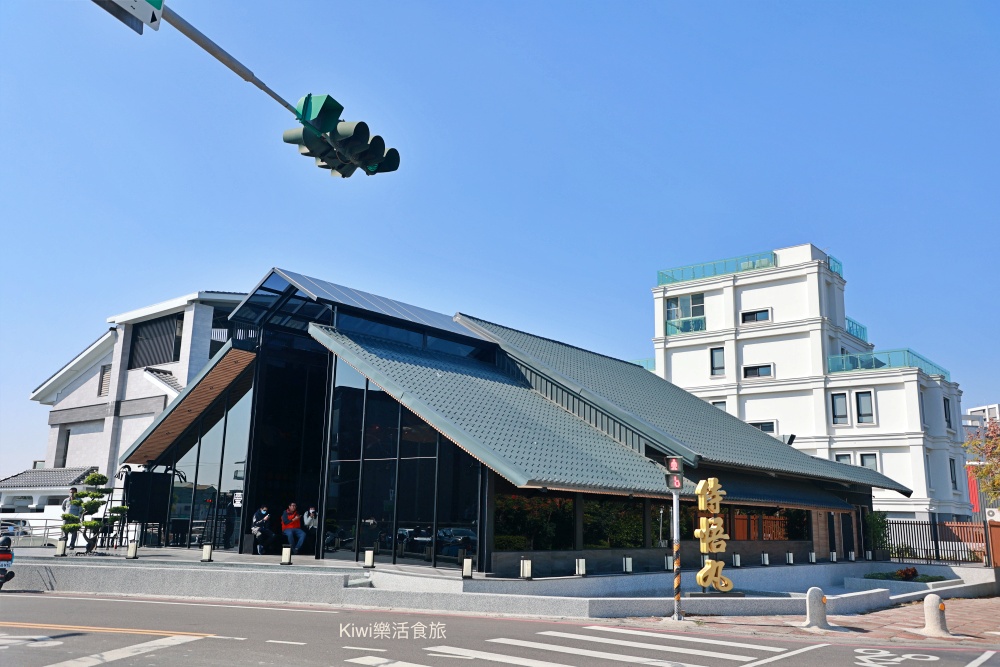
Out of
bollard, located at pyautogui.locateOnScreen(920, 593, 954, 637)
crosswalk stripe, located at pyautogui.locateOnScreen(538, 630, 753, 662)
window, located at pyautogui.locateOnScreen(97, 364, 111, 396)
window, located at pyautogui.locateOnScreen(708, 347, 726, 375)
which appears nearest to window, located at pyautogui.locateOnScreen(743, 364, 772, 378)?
window, located at pyautogui.locateOnScreen(708, 347, 726, 375)

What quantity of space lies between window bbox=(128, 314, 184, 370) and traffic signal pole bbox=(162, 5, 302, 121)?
143ft

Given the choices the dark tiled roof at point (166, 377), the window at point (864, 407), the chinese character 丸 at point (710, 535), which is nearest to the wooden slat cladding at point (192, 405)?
the chinese character 丸 at point (710, 535)

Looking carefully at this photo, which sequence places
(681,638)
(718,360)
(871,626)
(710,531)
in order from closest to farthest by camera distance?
(681,638) → (871,626) → (710,531) → (718,360)

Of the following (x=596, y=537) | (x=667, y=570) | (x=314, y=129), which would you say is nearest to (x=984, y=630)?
(x=667, y=570)

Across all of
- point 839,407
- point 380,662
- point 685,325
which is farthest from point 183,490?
point 839,407

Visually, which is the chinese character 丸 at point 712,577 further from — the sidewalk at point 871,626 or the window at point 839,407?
the window at point 839,407

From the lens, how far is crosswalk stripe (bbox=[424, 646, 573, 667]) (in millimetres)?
10648

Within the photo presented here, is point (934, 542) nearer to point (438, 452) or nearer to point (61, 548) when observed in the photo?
point (438, 452)

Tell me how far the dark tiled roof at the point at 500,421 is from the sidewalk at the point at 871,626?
13.2 ft

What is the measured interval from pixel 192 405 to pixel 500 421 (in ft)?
37.9

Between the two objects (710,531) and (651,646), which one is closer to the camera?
(651,646)

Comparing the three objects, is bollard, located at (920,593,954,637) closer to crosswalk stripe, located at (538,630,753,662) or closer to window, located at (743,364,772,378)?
crosswalk stripe, located at (538,630,753,662)

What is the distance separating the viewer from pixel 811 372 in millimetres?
50781

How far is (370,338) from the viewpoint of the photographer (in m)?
23.3
